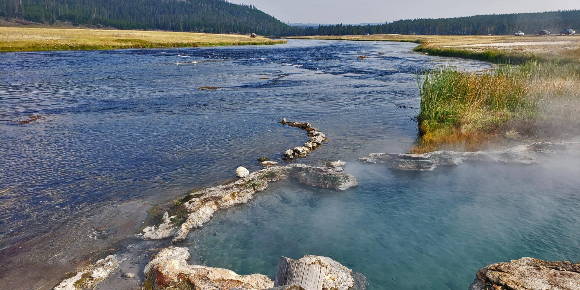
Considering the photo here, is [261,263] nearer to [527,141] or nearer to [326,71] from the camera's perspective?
[527,141]

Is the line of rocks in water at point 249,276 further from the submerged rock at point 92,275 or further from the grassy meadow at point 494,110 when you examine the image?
the grassy meadow at point 494,110

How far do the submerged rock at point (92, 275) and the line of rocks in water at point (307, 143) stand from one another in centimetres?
786

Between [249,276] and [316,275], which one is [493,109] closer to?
[316,275]

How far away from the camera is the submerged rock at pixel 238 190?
30.3 ft

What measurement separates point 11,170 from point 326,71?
3470cm

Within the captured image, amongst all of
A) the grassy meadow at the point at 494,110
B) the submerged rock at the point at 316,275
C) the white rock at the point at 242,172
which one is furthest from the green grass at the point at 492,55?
the submerged rock at the point at 316,275

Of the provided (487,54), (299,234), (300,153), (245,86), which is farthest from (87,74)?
(487,54)

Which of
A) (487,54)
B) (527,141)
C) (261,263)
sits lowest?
(261,263)

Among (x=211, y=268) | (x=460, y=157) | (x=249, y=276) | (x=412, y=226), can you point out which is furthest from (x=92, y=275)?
(x=460, y=157)

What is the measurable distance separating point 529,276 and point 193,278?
5577mm

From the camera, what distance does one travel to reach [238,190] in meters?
11.2

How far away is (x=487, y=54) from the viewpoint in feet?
162

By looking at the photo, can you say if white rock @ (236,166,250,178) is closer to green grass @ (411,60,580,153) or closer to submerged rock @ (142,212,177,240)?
submerged rock @ (142,212,177,240)

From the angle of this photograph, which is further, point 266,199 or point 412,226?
point 266,199
